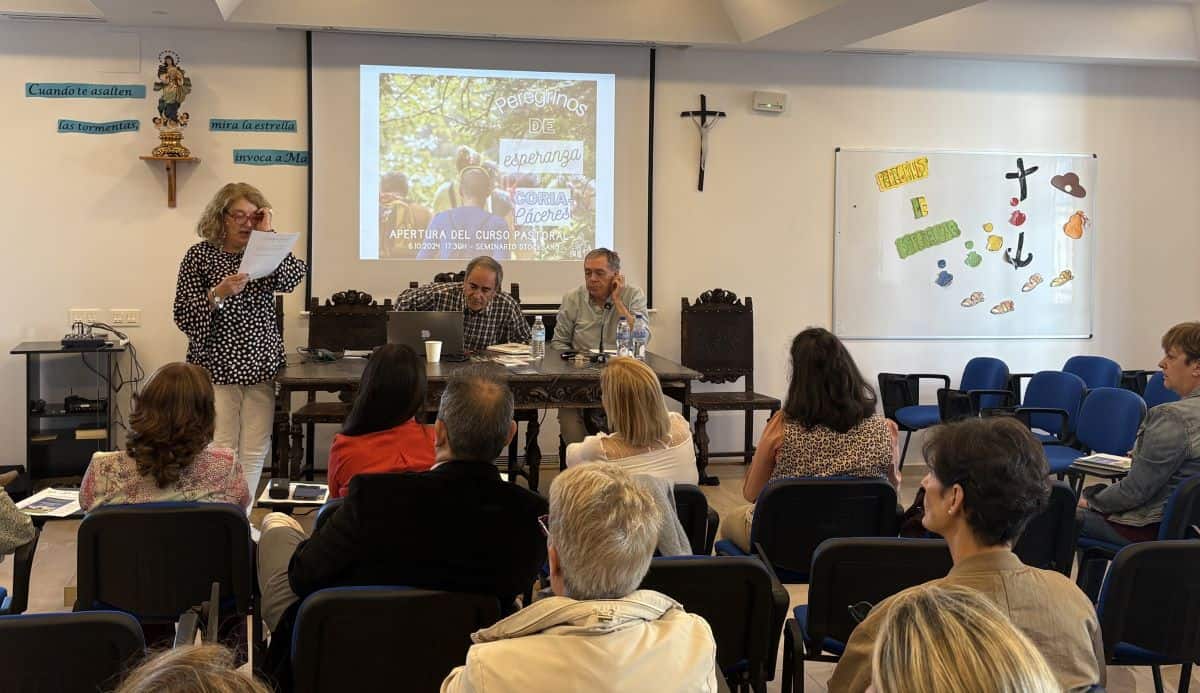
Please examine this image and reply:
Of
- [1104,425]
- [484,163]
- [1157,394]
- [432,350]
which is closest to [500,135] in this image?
[484,163]

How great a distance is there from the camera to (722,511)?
5.59 m

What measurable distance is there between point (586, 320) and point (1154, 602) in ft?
A: 12.1

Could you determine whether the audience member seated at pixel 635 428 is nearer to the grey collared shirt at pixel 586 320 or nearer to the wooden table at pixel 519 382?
the wooden table at pixel 519 382

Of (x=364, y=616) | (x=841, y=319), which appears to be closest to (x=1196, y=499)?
(x=364, y=616)

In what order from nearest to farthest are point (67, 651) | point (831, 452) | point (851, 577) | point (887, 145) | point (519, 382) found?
point (67, 651)
point (851, 577)
point (831, 452)
point (519, 382)
point (887, 145)

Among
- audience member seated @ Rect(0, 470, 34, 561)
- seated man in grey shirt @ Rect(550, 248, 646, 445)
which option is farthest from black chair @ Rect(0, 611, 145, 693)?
seated man in grey shirt @ Rect(550, 248, 646, 445)

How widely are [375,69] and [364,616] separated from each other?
15.8 ft

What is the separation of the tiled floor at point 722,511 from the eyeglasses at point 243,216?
1.60 m

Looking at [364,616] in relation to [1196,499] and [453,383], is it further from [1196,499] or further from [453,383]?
[1196,499]

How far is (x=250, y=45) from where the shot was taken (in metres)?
6.08

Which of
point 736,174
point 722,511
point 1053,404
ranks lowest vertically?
point 722,511

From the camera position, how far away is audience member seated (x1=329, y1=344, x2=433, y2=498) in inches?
115

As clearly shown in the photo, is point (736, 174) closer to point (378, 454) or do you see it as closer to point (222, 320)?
point (222, 320)

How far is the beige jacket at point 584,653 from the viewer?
4.86 feet
